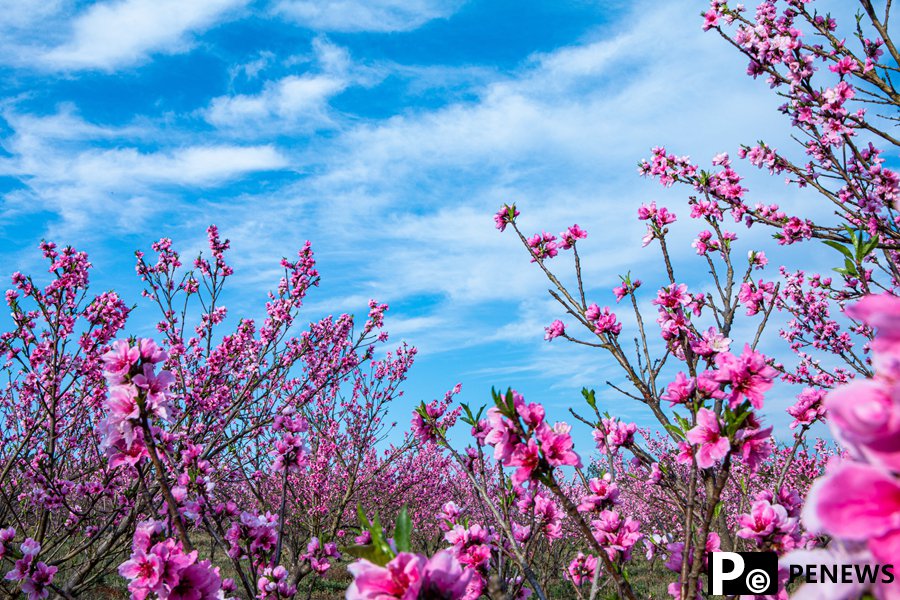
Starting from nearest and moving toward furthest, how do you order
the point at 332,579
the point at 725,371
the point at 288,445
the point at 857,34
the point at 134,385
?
the point at 725,371, the point at 134,385, the point at 288,445, the point at 857,34, the point at 332,579

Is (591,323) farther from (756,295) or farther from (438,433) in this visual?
(756,295)

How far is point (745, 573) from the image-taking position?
1576 millimetres

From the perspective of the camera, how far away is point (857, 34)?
466 centimetres

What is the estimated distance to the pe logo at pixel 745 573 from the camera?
59.3 inches

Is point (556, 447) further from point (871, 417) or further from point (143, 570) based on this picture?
point (143, 570)

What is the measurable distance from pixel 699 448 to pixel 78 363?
610cm

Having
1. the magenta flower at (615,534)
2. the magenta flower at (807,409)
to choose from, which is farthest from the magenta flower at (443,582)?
the magenta flower at (807,409)

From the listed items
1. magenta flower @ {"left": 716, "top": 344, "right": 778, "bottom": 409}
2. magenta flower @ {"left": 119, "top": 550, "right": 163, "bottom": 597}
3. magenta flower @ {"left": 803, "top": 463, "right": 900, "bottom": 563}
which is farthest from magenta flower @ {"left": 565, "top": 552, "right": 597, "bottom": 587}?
magenta flower @ {"left": 803, "top": 463, "right": 900, "bottom": 563}

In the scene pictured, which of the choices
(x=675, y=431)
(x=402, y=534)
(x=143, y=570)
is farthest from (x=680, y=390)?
(x=143, y=570)

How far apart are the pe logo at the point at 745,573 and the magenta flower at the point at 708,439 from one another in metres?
0.28

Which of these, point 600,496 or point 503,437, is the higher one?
point 503,437

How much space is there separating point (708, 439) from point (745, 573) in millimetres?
399

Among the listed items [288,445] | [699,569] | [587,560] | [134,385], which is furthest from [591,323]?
[134,385]

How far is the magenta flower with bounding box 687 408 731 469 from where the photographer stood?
1729 mm
